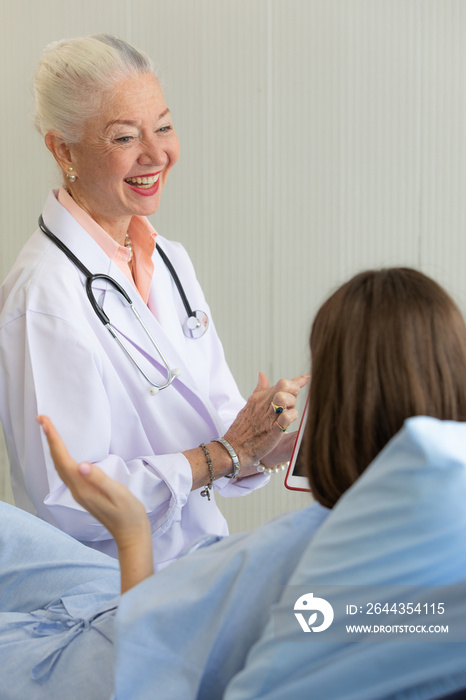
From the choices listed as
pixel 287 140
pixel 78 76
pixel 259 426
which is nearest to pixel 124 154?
pixel 78 76

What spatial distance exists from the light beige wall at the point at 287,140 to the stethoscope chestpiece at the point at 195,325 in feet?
2.56

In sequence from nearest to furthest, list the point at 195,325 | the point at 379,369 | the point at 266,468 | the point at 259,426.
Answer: the point at 379,369, the point at 259,426, the point at 266,468, the point at 195,325

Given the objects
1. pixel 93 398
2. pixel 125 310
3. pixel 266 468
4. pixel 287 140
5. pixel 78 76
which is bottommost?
pixel 266 468

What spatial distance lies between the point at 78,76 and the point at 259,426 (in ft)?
2.60

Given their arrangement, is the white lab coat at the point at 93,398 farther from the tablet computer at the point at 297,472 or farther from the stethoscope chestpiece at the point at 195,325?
the tablet computer at the point at 297,472

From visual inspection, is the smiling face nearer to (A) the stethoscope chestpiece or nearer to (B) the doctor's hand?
(A) the stethoscope chestpiece

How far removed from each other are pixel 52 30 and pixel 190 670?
222 cm

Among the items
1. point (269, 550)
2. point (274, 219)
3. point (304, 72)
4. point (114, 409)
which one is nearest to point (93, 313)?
point (114, 409)

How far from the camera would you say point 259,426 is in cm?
155

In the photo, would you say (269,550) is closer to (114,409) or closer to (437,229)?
(114,409)

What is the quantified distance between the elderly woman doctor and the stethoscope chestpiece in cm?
3

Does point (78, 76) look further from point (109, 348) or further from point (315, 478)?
point (315, 478)

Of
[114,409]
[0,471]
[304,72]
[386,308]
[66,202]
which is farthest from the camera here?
[0,471]

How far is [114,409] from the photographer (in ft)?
5.03
